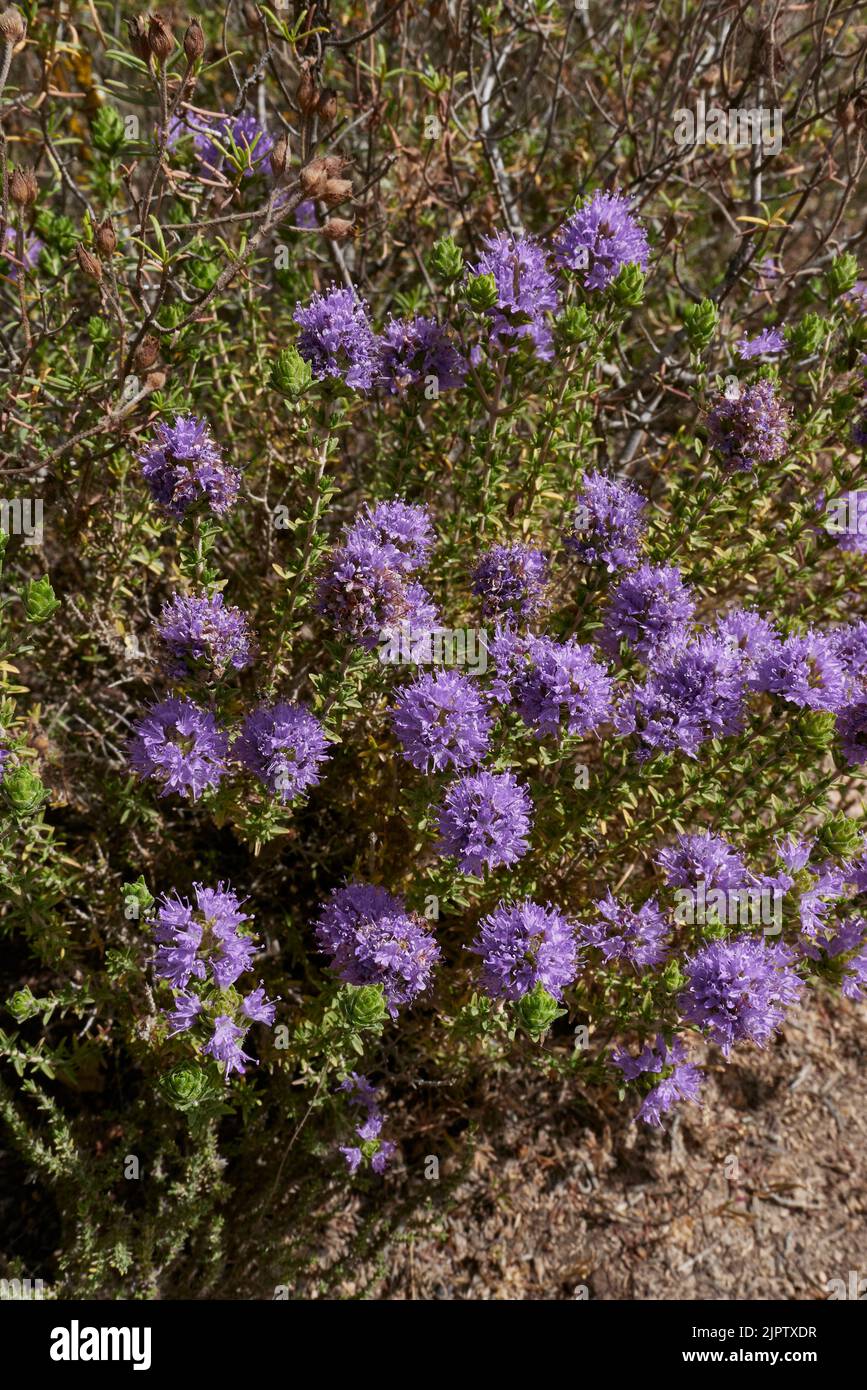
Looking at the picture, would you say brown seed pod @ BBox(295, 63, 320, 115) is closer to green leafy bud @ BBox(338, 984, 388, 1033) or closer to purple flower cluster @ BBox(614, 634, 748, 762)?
purple flower cluster @ BBox(614, 634, 748, 762)

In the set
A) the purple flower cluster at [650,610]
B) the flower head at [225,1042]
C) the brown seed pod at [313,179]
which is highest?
the brown seed pod at [313,179]

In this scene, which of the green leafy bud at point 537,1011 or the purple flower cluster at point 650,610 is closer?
the green leafy bud at point 537,1011

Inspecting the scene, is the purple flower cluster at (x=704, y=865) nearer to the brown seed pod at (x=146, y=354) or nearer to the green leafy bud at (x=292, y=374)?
the green leafy bud at (x=292, y=374)

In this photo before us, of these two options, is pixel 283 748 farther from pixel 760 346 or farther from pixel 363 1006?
pixel 760 346

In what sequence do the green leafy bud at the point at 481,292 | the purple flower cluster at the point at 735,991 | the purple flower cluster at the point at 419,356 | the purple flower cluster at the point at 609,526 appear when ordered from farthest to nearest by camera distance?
the purple flower cluster at the point at 419,356, the purple flower cluster at the point at 609,526, the green leafy bud at the point at 481,292, the purple flower cluster at the point at 735,991

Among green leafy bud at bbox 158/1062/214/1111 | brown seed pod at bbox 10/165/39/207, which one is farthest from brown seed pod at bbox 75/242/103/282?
green leafy bud at bbox 158/1062/214/1111

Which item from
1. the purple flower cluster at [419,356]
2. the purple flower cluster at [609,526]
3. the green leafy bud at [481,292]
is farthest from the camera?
the purple flower cluster at [419,356]

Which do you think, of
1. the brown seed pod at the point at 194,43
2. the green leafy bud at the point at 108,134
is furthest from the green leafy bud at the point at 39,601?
the green leafy bud at the point at 108,134
